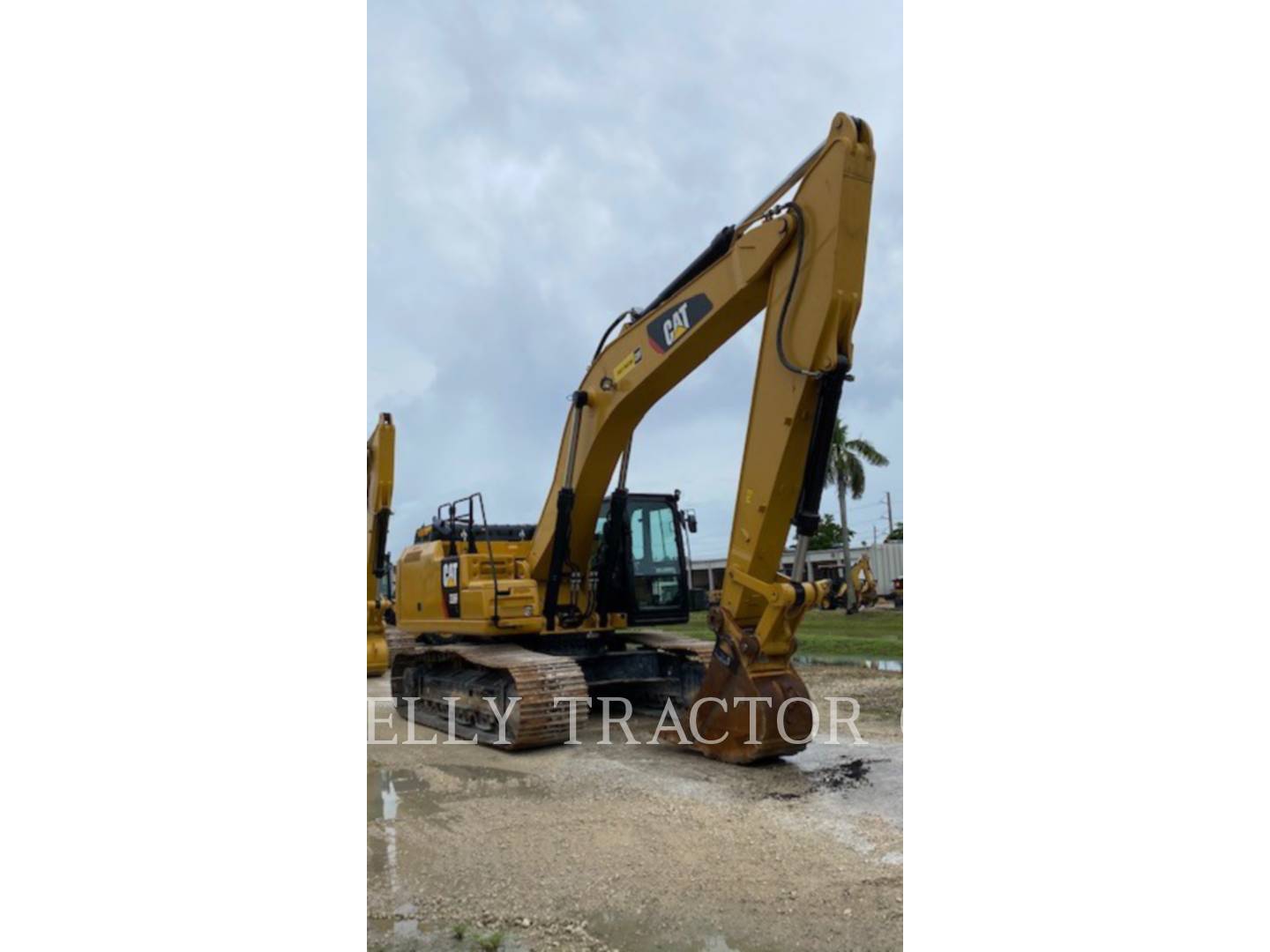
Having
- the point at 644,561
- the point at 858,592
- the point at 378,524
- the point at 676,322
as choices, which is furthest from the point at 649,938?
the point at 858,592

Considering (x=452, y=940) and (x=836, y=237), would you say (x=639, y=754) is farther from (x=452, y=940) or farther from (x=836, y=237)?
(x=836, y=237)

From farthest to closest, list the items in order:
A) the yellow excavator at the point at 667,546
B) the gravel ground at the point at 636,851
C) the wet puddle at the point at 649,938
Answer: the yellow excavator at the point at 667,546, the gravel ground at the point at 636,851, the wet puddle at the point at 649,938

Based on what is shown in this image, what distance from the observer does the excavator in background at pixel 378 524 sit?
39.7 ft

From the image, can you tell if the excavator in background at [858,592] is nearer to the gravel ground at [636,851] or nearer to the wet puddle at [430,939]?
the gravel ground at [636,851]

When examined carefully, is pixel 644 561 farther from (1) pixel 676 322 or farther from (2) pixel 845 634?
(2) pixel 845 634

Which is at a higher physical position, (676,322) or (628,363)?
(676,322)

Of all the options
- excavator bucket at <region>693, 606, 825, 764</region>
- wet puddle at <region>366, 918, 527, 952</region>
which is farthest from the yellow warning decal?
wet puddle at <region>366, 918, 527, 952</region>

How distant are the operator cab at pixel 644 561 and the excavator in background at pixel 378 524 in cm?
364

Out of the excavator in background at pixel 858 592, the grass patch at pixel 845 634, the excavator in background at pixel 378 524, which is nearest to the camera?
the excavator in background at pixel 378 524

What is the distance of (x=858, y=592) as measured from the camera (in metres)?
26.8

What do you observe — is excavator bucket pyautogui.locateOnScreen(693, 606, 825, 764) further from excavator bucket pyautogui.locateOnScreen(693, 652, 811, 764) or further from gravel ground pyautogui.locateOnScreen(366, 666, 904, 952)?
gravel ground pyautogui.locateOnScreen(366, 666, 904, 952)

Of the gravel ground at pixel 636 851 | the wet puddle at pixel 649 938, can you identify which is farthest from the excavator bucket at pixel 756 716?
the wet puddle at pixel 649 938

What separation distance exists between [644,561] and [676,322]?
258 cm

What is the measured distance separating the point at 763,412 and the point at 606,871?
3.50 metres
